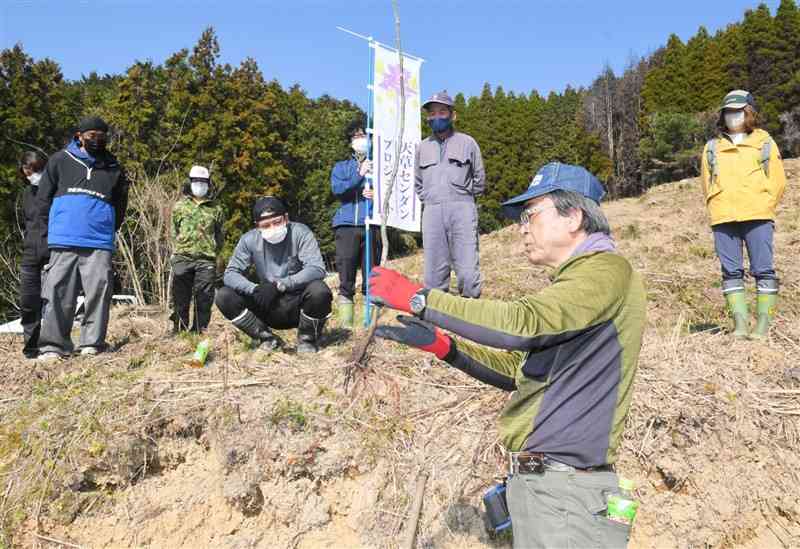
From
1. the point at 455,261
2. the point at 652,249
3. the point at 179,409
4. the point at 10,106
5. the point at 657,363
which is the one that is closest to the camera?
the point at 179,409

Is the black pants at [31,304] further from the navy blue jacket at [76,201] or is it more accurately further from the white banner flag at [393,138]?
the white banner flag at [393,138]

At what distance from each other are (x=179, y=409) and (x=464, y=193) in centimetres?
283

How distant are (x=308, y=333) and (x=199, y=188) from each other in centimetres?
207

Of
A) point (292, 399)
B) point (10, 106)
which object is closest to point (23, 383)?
point (292, 399)

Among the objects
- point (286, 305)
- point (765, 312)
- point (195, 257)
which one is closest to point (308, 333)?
point (286, 305)

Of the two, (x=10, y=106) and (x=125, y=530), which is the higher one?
(x=10, y=106)

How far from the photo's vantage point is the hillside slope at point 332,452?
3123mm

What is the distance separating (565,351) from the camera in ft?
5.43

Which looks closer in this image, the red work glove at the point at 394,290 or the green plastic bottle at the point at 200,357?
the red work glove at the point at 394,290

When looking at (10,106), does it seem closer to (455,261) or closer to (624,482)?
(455,261)

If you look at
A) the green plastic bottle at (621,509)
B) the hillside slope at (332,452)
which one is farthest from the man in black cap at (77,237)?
the green plastic bottle at (621,509)

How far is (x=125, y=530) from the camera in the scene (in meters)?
3.11

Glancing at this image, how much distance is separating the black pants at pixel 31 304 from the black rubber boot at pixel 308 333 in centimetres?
214

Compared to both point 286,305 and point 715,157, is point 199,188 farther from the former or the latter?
point 715,157
